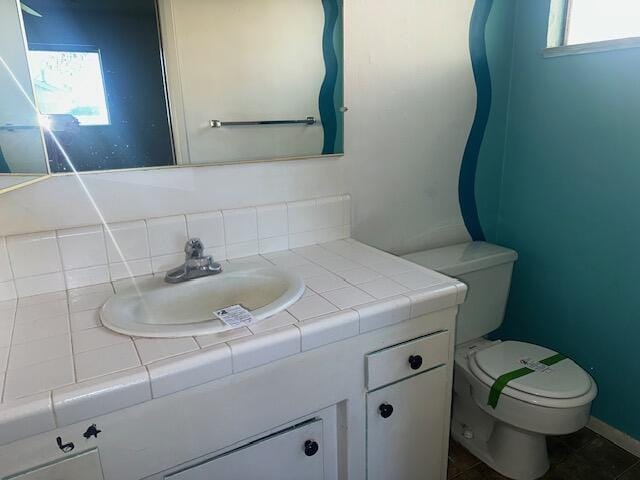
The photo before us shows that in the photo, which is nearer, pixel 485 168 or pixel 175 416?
pixel 175 416

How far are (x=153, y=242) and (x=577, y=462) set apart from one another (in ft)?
5.44

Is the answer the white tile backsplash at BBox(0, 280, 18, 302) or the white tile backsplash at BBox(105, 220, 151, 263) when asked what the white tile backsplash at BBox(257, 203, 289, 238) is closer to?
the white tile backsplash at BBox(105, 220, 151, 263)

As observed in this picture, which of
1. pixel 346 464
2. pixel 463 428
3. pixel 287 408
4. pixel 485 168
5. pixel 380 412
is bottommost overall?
pixel 463 428

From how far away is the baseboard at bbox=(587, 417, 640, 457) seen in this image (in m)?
1.65

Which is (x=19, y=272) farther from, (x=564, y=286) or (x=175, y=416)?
(x=564, y=286)

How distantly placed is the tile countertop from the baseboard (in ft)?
3.52

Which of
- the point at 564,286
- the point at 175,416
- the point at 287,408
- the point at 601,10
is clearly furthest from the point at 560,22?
the point at 175,416

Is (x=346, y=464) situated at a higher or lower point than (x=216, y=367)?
lower

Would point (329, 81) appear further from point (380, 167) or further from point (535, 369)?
point (535, 369)

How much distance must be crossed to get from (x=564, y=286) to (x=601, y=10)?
1022 millimetres

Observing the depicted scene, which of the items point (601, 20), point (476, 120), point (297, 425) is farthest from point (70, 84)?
point (601, 20)

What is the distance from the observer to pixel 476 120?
1.82 meters

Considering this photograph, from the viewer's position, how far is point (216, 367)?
0.85 meters

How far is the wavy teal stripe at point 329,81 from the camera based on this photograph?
56.2 inches
